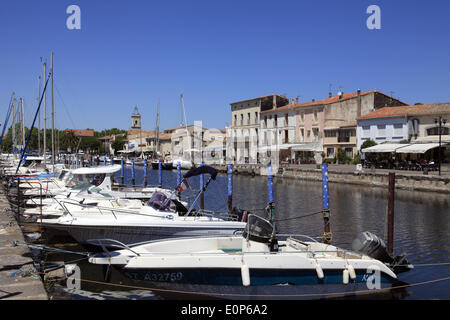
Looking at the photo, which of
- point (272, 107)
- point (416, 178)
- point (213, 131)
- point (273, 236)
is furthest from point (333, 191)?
point (213, 131)

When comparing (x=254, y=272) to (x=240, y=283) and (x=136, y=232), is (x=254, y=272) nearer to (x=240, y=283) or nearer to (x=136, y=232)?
(x=240, y=283)

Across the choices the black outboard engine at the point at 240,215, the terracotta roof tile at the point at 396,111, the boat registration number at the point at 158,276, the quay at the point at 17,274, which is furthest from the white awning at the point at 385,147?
the quay at the point at 17,274

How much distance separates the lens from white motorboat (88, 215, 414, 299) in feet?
29.5

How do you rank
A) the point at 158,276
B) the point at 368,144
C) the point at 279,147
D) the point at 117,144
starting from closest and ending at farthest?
the point at 158,276 < the point at 368,144 < the point at 279,147 < the point at 117,144

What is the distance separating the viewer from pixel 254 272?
8977 mm

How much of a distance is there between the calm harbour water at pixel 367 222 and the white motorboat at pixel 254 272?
1199 mm

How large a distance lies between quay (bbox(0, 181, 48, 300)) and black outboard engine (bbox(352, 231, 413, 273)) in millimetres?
7554

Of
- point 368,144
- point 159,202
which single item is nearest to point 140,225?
point 159,202

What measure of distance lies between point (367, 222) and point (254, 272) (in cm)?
1312

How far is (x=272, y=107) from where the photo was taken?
2685 inches

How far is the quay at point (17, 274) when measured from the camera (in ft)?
25.6

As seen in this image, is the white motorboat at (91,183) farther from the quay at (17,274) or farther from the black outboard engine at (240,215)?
the black outboard engine at (240,215)

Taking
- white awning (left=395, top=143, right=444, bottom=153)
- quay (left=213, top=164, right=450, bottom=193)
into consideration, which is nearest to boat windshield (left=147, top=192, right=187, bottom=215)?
quay (left=213, top=164, right=450, bottom=193)
